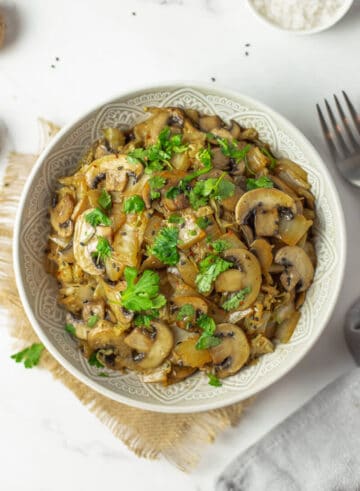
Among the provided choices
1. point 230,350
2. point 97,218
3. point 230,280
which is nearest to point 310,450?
point 230,350

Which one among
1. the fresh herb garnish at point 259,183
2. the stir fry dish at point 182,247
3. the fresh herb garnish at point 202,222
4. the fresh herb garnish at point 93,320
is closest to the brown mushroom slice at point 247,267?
the stir fry dish at point 182,247

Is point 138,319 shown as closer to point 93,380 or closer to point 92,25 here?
point 93,380

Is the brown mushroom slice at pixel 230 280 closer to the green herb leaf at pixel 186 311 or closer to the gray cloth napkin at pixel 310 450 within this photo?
the green herb leaf at pixel 186 311

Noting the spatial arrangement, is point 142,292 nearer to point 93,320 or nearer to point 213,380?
point 93,320

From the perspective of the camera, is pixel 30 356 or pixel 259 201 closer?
pixel 259 201

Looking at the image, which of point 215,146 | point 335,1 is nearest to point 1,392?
point 215,146

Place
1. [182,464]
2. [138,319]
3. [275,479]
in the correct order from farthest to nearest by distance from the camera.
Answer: [182,464] → [275,479] → [138,319]
